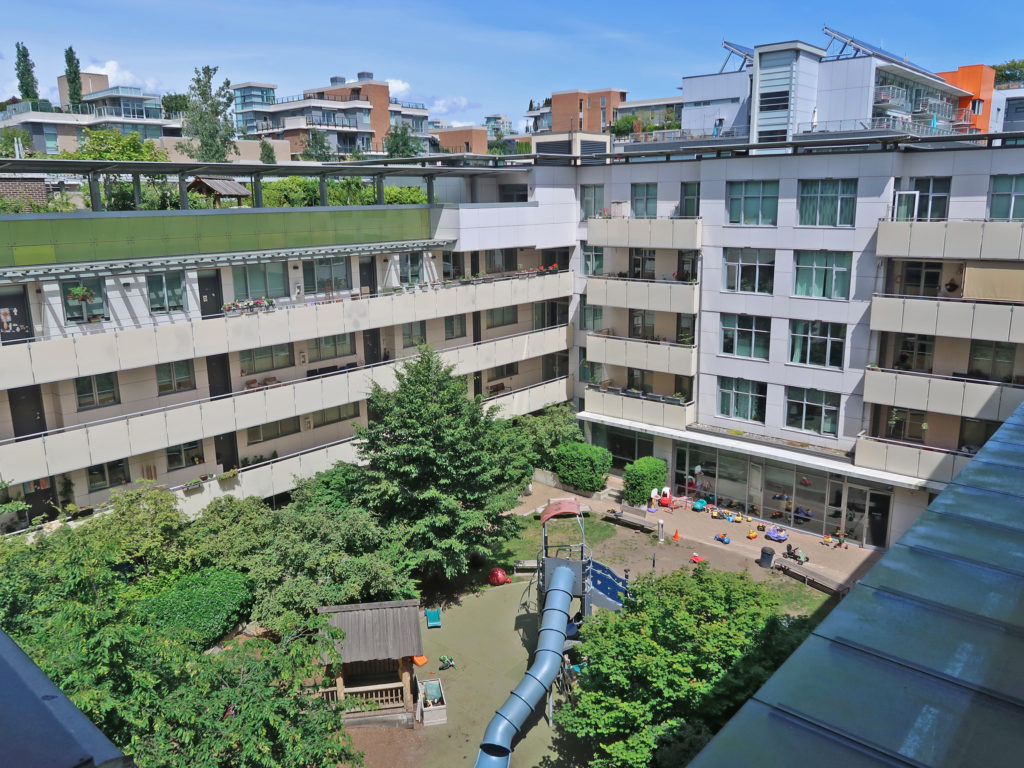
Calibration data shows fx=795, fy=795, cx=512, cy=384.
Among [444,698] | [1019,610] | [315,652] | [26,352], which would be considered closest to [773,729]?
[1019,610]

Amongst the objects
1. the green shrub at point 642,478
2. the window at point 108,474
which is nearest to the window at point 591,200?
the green shrub at point 642,478

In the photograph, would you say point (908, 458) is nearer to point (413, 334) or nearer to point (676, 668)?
point (676, 668)

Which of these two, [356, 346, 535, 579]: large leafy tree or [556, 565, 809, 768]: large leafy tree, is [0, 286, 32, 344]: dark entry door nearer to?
[356, 346, 535, 579]: large leafy tree

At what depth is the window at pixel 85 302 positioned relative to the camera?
2720 centimetres

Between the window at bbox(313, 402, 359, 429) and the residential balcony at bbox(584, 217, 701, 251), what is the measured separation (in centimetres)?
1455

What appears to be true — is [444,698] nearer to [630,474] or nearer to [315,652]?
[315,652]

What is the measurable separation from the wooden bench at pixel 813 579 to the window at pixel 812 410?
21.3ft

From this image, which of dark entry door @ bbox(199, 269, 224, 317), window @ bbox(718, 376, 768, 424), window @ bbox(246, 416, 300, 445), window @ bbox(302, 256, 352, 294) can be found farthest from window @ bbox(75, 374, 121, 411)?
window @ bbox(718, 376, 768, 424)

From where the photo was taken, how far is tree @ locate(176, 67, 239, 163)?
2436 inches

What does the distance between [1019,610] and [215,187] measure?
1741 inches

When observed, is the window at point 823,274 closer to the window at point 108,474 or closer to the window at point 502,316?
the window at point 502,316

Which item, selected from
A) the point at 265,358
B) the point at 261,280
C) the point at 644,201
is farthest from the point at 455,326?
the point at 644,201

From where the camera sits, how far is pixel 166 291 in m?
29.7

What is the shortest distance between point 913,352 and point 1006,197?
266 inches
